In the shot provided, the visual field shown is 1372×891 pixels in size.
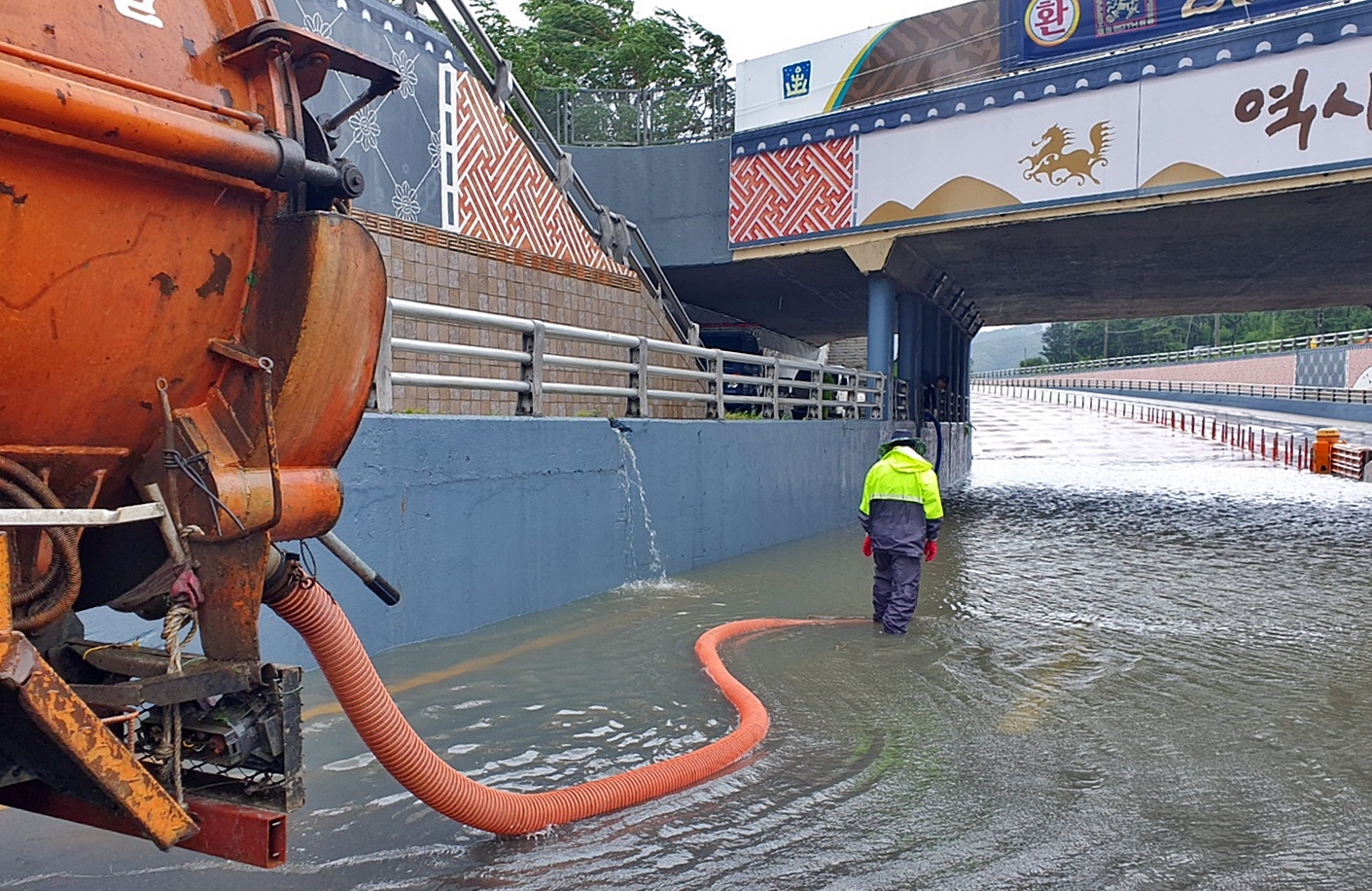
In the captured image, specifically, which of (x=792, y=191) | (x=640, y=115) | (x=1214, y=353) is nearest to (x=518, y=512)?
(x=792, y=191)

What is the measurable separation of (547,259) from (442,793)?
885 centimetres

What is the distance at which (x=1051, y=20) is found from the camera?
1432 centimetres

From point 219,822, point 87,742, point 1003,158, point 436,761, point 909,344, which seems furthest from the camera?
point 909,344

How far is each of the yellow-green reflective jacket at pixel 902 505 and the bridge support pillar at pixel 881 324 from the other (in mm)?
9045

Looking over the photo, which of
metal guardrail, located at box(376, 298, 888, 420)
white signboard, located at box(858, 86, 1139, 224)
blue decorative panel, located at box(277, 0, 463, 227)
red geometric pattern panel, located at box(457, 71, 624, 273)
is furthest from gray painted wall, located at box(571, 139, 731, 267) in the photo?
blue decorative panel, located at box(277, 0, 463, 227)

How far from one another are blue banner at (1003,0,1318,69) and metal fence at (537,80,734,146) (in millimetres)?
4883

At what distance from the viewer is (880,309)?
16516 mm

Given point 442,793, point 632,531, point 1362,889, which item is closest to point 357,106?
point 442,793

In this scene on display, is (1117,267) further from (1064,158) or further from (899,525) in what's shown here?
(899,525)

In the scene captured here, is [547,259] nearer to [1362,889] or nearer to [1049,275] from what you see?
[1362,889]

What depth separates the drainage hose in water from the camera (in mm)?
2969

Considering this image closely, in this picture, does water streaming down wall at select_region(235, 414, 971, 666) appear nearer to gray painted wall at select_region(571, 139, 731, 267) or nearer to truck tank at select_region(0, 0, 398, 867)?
truck tank at select_region(0, 0, 398, 867)

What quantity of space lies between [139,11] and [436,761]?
2340mm

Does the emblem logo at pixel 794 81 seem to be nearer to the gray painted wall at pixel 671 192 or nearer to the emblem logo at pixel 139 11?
the gray painted wall at pixel 671 192
